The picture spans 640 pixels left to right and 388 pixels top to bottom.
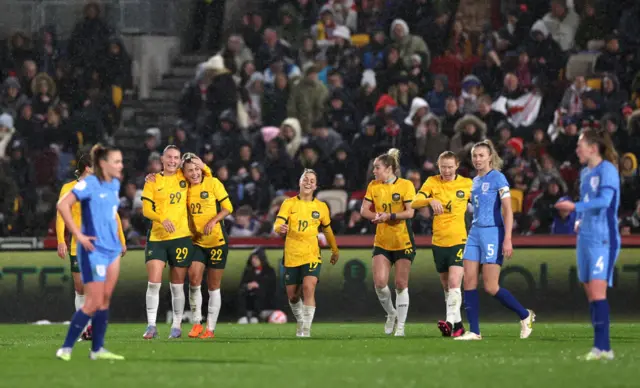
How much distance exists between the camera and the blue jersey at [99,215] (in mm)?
12211

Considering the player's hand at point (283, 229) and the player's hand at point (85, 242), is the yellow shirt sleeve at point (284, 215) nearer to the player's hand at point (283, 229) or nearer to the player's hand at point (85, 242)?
the player's hand at point (283, 229)

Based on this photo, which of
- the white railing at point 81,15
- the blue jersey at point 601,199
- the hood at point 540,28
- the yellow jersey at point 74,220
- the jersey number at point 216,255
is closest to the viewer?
the blue jersey at point 601,199

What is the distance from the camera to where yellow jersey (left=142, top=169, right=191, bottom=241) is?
16.7m

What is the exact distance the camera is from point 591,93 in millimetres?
24719

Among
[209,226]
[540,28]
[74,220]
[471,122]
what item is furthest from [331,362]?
[540,28]

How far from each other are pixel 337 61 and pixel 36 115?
634 cm

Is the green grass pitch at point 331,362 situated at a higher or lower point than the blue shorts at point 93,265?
lower

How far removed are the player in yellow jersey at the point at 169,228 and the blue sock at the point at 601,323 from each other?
6.26 m

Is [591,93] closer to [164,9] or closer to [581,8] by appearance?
[581,8]

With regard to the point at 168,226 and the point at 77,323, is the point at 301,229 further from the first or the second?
the point at 77,323

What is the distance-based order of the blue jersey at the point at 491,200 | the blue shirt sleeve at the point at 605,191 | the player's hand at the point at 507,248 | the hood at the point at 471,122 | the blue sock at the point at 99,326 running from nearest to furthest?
the blue shirt sleeve at the point at 605,191, the blue sock at the point at 99,326, the player's hand at the point at 507,248, the blue jersey at the point at 491,200, the hood at the point at 471,122

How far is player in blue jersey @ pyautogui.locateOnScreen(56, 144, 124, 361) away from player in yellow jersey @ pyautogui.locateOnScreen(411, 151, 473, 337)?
5.25 meters

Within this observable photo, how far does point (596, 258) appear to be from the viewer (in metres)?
12.0

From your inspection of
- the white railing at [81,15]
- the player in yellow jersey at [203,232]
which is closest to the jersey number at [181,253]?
the player in yellow jersey at [203,232]
